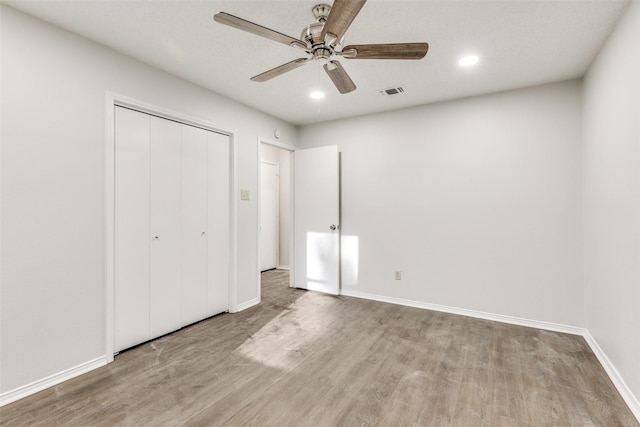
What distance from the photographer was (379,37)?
229 cm

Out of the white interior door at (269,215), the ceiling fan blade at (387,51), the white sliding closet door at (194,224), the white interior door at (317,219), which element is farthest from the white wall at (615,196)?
the white interior door at (269,215)

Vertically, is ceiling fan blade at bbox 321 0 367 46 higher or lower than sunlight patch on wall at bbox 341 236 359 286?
higher

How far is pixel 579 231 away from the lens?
3004mm

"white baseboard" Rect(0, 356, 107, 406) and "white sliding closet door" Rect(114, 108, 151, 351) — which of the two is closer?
"white baseboard" Rect(0, 356, 107, 406)

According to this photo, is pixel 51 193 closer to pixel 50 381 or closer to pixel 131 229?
pixel 131 229

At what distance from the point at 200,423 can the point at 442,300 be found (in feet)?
9.49

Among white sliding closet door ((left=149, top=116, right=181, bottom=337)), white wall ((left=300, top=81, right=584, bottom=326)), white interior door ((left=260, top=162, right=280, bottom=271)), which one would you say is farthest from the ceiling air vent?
white interior door ((left=260, top=162, right=280, bottom=271))

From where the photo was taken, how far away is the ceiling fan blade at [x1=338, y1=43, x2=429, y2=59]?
1751 millimetres

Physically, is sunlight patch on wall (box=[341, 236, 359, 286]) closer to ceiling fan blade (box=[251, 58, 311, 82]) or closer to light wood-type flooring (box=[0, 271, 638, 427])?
light wood-type flooring (box=[0, 271, 638, 427])

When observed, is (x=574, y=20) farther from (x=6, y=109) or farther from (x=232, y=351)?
(x=6, y=109)

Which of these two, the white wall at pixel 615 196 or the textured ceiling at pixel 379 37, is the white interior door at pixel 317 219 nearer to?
the textured ceiling at pixel 379 37

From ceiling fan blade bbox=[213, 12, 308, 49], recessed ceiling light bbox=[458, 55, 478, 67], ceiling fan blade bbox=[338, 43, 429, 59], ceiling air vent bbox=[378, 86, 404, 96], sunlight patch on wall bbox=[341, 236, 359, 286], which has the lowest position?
sunlight patch on wall bbox=[341, 236, 359, 286]

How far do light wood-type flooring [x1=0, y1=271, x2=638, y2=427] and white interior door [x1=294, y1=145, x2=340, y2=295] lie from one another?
3.99ft

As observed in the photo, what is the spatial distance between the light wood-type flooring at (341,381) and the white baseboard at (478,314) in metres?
0.10
